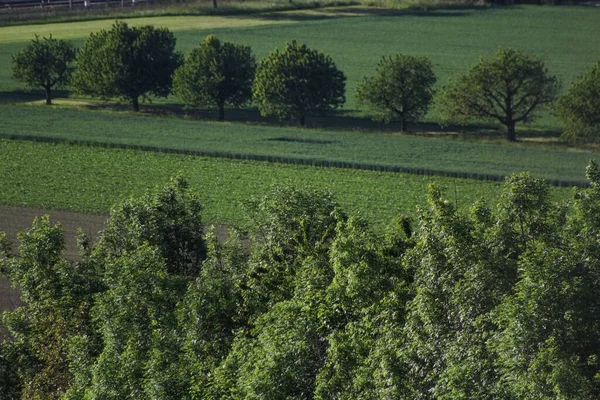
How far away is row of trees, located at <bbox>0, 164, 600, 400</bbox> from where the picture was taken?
30.6 metres

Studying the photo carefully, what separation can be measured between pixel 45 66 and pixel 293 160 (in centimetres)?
4069

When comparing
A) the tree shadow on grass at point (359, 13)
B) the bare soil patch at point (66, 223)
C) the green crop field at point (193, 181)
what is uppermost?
the tree shadow on grass at point (359, 13)

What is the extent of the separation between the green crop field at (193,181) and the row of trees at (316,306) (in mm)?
25888

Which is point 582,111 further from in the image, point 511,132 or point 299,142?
point 299,142

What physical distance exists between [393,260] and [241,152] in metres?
52.0

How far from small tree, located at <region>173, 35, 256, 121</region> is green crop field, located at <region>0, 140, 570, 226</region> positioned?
18.3 m

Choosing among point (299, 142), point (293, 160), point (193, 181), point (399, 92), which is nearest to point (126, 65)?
point (299, 142)

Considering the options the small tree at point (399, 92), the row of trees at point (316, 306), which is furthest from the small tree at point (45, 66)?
the row of trees at point (316, 306)

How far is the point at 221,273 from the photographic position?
4159 centimetres

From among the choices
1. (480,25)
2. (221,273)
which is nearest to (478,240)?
(221,273)

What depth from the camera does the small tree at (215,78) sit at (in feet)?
356

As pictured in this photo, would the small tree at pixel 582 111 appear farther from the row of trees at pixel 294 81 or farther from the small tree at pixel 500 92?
the small tree at pixel 500 92

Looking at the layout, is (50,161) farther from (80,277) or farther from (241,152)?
(80,277)

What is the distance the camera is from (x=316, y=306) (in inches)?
1416
